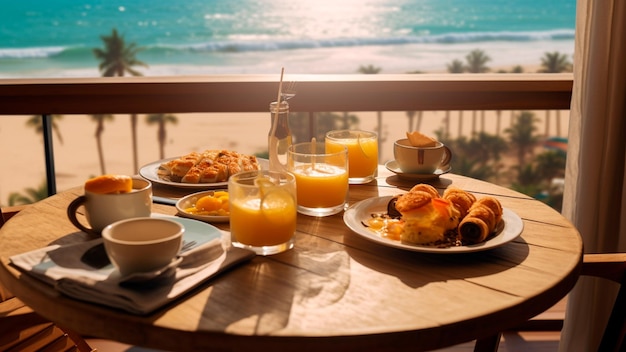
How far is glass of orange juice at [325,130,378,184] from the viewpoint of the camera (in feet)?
5.57

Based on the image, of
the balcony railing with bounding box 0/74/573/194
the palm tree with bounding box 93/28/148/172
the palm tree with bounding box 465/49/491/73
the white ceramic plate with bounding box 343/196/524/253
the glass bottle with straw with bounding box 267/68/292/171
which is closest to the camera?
the white ceramic plate with bounding box 343/196/524/253

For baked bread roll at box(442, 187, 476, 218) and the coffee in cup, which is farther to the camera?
the coffee in cup

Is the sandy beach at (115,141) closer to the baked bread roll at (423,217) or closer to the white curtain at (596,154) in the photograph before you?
the white curtain at (596,154)

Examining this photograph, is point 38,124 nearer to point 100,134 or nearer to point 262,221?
point 100,134

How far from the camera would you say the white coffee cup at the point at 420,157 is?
175 centimetres

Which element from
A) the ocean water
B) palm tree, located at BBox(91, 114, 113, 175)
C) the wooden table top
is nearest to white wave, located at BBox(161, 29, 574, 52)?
the ocean water

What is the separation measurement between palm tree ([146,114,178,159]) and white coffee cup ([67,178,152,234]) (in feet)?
66.6

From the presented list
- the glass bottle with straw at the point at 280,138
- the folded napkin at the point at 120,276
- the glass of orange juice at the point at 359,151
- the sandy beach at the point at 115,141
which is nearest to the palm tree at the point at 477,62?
the sandy beach at the point at 115,141

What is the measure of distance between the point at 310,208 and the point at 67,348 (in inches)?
27.6

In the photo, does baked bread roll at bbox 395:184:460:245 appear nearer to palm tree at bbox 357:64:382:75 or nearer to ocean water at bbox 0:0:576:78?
Answer: palm tree at bbox 357:64:382:75

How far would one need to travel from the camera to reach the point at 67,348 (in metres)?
1.64

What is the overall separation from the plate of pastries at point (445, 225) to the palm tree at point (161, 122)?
66.9 ft

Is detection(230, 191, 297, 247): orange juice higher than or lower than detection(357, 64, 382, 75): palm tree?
higher

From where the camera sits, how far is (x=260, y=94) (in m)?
2.29
